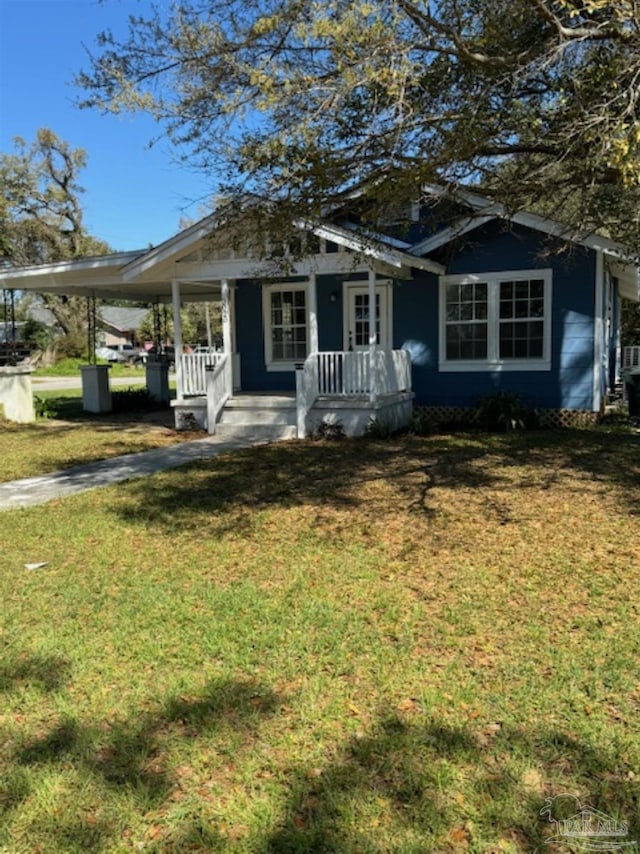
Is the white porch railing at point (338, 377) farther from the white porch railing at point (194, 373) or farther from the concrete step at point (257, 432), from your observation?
the white porch railing at point (194, 373)

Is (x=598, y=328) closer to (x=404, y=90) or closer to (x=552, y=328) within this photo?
(x=552, y=328)

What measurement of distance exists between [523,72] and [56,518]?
19.6ft

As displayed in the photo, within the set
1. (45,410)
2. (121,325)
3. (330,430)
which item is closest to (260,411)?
(330,430)

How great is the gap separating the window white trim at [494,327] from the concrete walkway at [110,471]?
3922 millimetres

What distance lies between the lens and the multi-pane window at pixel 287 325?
1366cm

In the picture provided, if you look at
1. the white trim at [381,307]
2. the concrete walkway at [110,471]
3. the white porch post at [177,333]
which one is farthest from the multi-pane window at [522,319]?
the white porch post at [177,333]

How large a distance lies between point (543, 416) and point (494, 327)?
1851 mm

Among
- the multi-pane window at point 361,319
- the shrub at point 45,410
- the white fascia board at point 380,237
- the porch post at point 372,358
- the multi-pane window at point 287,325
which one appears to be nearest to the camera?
the white fascia board at point 380,237

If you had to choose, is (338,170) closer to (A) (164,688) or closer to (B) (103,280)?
(A) (164,688)

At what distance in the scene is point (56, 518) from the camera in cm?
635

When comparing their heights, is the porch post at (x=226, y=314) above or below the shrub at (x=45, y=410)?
above

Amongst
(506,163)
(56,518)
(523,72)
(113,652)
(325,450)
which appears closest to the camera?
(113,652)

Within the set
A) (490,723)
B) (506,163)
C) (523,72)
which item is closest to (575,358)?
(506,163)

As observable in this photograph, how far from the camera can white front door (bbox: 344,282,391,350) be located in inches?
510
